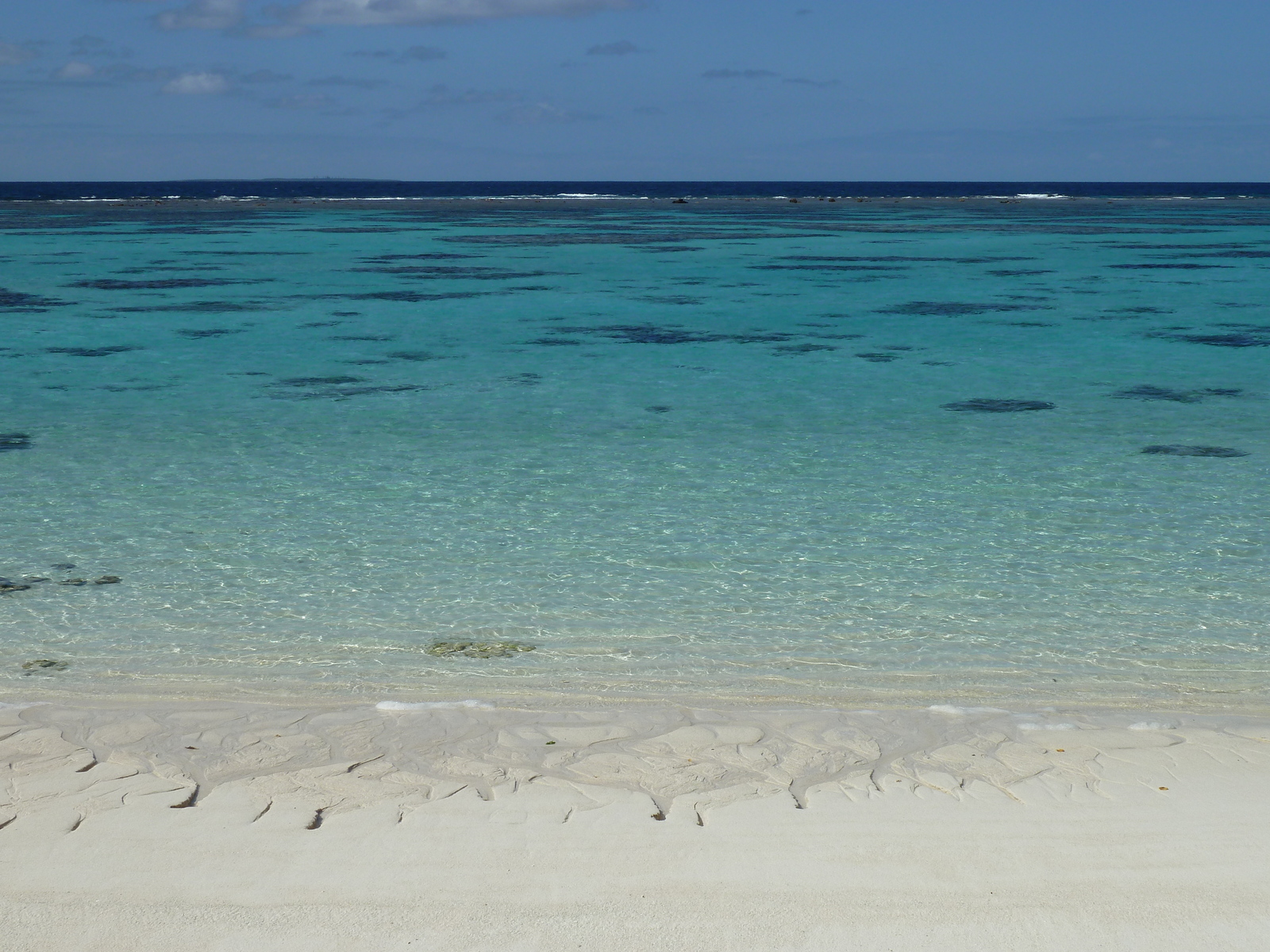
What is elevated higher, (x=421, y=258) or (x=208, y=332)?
(x=421, y=258)

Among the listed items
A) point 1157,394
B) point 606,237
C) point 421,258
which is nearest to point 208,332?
point 1157,394

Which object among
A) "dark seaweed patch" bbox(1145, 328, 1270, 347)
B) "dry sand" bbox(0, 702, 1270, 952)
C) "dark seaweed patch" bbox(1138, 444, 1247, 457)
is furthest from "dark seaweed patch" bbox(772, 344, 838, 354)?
"dry sand" bbox(0, 702, 1270, 952)

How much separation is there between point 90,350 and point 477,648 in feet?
50.4

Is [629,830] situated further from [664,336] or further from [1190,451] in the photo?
[664,336]

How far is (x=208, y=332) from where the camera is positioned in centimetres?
2270

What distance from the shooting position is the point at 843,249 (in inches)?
1802

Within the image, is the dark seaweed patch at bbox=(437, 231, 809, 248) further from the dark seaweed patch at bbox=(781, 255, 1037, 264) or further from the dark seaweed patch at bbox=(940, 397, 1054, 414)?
the dark seaweed patch at bbox=(940, 397, 1054, 414)

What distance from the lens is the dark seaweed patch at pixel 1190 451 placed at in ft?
41.6

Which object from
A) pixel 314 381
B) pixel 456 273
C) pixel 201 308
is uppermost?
pixel 456 273

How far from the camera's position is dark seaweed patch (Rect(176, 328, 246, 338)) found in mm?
22158

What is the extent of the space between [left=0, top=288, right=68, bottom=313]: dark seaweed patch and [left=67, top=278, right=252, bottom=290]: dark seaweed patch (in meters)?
1.94

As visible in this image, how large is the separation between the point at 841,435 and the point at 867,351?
7.04 meters

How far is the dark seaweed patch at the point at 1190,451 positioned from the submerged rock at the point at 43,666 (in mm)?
10162

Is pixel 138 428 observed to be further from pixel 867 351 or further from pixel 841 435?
pixel 867 351
